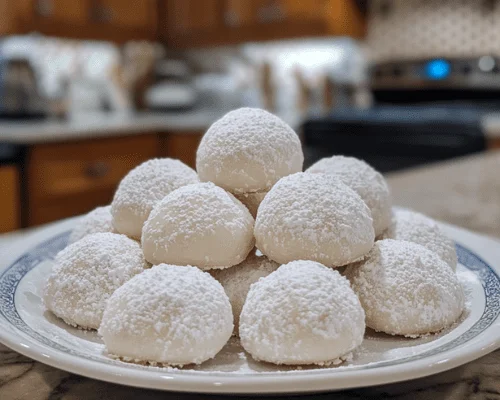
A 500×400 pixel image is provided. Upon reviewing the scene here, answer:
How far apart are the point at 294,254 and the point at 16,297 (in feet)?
0.99

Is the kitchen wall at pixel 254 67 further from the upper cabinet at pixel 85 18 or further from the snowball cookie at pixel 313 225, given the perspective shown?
the snowball cookie at pixel 313 225

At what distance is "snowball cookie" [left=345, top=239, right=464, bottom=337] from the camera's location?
22.7 inches

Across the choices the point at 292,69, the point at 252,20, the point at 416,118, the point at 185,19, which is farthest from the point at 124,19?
the point at 416,118

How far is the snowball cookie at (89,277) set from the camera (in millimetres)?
593

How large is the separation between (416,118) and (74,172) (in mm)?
1613

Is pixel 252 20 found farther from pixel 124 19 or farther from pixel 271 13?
pixel 124 19

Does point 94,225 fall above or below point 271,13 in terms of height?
below

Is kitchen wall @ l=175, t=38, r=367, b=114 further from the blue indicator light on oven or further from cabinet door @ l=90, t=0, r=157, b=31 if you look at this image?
cabinet door @ l=90, t=0, r=157, b=31

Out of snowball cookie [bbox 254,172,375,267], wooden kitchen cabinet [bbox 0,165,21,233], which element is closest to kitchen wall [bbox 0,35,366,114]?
wooden kitchen cabinet [bbox 0,165,21,233]

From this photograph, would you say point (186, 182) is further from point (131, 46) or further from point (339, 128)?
point (131, 46)

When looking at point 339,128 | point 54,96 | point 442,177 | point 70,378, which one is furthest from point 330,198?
point 54,96

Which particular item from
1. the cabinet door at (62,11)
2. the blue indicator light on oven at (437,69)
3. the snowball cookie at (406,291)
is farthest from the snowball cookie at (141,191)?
the blue indicator light on oven at (437,69)

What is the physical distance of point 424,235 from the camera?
716mm

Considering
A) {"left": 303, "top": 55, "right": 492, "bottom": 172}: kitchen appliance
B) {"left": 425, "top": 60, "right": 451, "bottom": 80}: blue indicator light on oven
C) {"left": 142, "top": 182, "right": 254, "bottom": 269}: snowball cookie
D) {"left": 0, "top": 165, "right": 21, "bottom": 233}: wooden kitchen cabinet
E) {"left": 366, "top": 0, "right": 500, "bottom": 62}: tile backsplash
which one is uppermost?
{"left": 366, "top": 0, "right": 500, "bottom": 62}: tile backsplash
